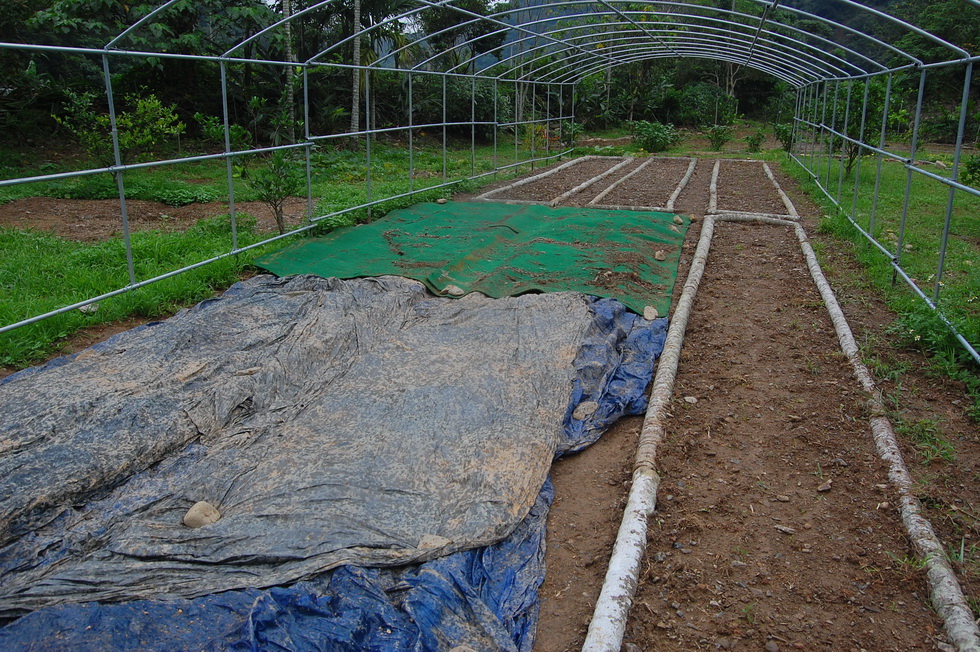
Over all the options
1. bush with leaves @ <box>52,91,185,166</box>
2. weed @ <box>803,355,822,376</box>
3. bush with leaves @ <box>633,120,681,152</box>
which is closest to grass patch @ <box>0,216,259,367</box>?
bush with leaves @ <box>52,91,185,166</box>

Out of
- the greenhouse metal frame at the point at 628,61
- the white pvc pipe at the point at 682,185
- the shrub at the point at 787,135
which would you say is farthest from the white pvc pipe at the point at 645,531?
the shrub at the point at 787,135

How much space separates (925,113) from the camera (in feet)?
86.9

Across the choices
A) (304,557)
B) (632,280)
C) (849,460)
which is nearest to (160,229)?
(632,280)

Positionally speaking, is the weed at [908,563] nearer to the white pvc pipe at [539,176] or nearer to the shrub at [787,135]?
the white pvc pipe at [539,176]

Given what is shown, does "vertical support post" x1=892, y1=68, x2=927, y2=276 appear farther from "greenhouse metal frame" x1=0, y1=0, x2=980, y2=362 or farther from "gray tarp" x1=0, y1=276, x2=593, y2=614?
"gray tarp" x1=0, y1=276, x2=593, y2=614

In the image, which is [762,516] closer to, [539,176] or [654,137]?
[539,176]

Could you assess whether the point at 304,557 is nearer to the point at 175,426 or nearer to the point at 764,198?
the point at 175,426

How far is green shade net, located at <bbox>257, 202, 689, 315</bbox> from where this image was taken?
23.2 ft

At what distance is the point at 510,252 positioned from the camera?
8383 mm

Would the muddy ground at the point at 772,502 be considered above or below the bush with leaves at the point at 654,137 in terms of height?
below

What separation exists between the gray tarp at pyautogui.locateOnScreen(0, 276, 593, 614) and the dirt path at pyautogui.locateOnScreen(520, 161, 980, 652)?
43cm

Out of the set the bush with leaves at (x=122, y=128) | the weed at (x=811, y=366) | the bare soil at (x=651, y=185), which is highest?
the bush with leaves at (x=122, y=128)

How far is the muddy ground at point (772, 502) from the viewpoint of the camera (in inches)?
119

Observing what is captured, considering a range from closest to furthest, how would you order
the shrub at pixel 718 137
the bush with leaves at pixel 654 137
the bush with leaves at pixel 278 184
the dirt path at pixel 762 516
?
the dirt path at pixel 762 516
the bush with leaves at pixel 278 184
the bush with leaves at pixel 654 137
the shrub at pixel 718 137
